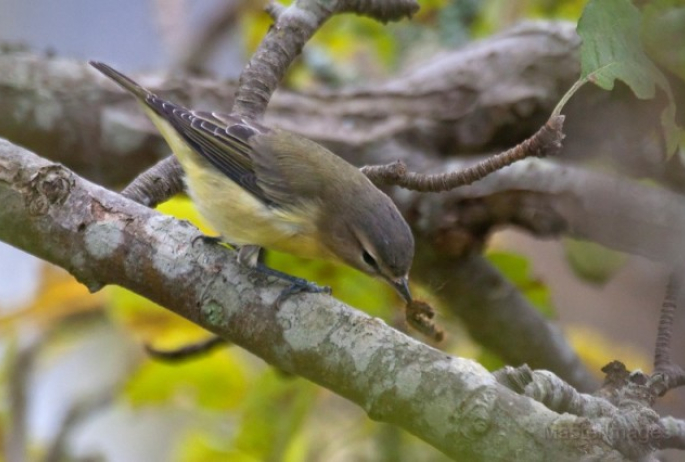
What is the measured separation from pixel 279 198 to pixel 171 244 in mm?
629

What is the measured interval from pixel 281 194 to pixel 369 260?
318 mm

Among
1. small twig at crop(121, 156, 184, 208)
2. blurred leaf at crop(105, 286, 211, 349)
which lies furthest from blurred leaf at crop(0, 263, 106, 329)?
small twig at crop(121, 156, 184, 208)

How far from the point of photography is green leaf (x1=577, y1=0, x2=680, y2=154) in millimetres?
1789

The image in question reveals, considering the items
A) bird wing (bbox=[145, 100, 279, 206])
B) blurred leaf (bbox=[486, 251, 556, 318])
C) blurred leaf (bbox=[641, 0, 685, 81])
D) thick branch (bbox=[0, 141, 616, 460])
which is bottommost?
thick branch (bbox=[0, 141, 616, 460])

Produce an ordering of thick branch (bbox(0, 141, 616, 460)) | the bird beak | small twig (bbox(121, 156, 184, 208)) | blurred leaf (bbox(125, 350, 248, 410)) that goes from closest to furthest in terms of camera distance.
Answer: thick branch (bbox(0, 141, 616, 460))
small twig (bbox(121, 156, 184, 208))
the bird beak
blurred leaf (bbox(125, 350, 248, 410))

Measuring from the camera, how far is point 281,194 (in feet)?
8.28

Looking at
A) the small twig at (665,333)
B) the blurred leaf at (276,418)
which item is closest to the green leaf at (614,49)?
the small twig at (665,333)

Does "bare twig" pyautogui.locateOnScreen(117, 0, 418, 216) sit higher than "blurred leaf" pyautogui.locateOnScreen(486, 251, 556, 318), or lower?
lower

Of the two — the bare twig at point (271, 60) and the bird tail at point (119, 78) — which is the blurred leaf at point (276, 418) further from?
the bird tail at point (119, 78)

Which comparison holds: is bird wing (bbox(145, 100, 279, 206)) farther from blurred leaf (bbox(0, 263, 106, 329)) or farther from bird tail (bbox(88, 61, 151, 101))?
blurred leaf (bbox(0, 263, 106, 329))

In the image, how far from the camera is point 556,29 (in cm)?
362

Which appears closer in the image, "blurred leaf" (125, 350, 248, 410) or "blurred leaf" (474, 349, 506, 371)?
"blurred leaf" (474, 349, 506, 371)

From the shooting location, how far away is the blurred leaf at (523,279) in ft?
10.8

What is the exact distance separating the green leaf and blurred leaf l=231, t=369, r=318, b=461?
1.62 metres
